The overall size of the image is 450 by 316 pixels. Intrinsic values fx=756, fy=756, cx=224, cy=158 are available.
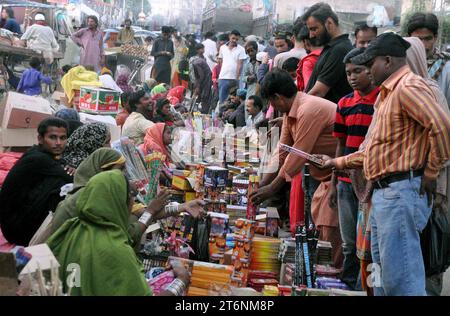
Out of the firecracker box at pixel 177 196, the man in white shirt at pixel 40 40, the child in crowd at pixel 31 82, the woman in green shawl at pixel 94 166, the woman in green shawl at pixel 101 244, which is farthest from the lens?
the man in white shirt at pixel 40 40

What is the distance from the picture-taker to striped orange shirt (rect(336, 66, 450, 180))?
13.4 feet

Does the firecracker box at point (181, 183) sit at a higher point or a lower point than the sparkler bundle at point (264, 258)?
higher

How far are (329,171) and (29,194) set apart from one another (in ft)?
7.87

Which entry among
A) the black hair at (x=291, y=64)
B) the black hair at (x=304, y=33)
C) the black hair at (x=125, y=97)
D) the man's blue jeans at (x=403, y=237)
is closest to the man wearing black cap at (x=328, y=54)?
the black hair at (x=304, y=33)

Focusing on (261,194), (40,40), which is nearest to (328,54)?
(261,194)

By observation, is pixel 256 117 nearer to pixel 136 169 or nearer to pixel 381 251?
pixel 136 169

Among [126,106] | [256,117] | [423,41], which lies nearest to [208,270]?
[423,41]

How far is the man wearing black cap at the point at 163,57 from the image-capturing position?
61.0 feet

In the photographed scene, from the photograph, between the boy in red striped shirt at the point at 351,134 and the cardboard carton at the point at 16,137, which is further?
the cardboard carton at the point at 16,137

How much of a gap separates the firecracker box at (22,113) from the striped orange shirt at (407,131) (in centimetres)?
470

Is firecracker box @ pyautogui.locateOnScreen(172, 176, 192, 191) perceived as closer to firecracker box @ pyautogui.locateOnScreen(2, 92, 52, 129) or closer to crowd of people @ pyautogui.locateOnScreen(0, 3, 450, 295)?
crowd of people @ pyautogui.locateOnScreen(0, 3, 450, 295)

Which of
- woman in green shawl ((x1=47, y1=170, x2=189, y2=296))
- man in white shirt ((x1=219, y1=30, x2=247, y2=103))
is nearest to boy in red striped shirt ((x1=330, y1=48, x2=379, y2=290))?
woman in green shawl ((x1=47, y1=170, x2=189, y2=296))

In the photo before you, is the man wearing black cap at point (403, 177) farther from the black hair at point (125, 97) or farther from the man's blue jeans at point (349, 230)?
the black hair at point (125, 97)

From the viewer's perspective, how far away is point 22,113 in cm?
807
